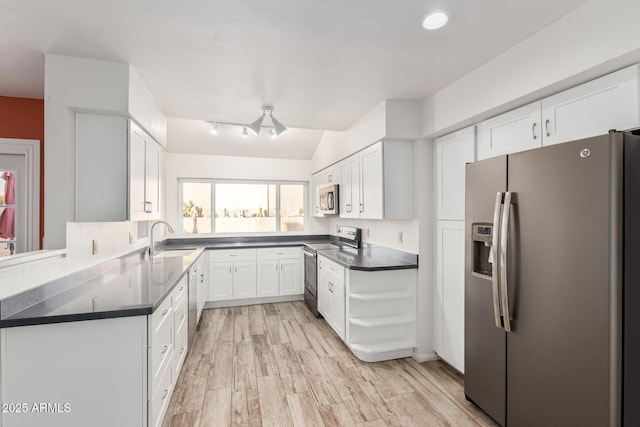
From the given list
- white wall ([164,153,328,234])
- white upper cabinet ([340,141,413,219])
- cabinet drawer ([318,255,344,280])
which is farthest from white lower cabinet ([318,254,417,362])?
white wall ([164,153,328,234])

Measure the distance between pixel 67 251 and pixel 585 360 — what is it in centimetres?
297

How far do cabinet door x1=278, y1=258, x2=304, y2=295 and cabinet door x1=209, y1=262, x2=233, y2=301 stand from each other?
0.75m

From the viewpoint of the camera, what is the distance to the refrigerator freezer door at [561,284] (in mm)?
1320

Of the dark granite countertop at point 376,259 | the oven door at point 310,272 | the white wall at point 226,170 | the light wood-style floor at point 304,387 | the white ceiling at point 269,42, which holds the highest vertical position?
the white ceiling at point 269,42

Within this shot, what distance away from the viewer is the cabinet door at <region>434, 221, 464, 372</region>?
2494mm

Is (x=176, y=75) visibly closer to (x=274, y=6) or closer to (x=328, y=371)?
(x=274, y=6)

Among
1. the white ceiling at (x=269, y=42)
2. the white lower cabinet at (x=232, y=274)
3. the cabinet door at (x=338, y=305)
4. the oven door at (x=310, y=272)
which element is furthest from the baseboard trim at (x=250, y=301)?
the white ceiling at (x=269, y=42)

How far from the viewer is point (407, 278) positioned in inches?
114

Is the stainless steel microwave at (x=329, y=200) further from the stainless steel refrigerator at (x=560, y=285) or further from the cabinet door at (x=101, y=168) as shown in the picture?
the cabinet door at (x=101, y=168)

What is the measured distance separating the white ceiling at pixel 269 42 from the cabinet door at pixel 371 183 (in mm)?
609

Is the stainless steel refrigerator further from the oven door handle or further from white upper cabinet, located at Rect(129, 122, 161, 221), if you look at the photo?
white upper cabinet, located at Rect(129, 122, 161, 221)

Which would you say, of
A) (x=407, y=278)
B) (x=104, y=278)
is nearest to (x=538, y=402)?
(x=407, y=278)

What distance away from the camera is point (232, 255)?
175 inches

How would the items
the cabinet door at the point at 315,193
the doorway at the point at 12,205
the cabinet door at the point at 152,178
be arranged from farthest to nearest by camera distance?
the cabinet door at the point at 315,193, the cabinet door at the point at 152,178, the doorway at the point at 12,205
